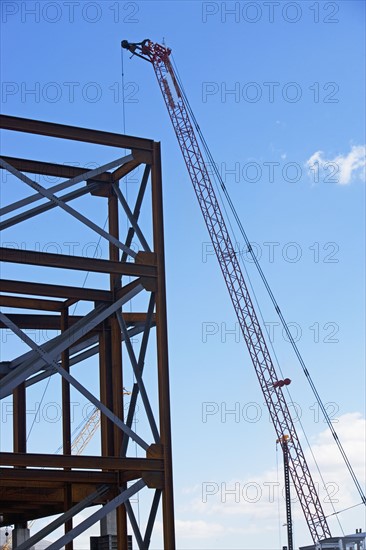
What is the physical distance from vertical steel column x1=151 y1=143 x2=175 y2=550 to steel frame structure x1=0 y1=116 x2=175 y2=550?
0.07 ft

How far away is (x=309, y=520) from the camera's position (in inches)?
3947

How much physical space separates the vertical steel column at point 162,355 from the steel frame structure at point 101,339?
0.02 meters

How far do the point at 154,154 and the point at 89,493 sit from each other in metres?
8.62

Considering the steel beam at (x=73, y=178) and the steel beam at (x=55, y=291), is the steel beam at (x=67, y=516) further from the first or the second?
the steel beam at (x=73, y=178)

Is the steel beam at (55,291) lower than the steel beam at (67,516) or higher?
higher

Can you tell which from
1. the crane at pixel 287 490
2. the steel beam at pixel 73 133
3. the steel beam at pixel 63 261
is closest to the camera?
the steel beam at pixel 63 261

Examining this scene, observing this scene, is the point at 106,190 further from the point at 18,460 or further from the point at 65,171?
the point at 18,460

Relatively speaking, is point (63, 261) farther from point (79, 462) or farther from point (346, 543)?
point (346, 543)

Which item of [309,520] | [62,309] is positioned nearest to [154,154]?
[62,309]

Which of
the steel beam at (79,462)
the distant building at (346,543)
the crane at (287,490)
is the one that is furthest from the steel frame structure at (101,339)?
the crane at (287,490)

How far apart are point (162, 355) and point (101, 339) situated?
352 cm

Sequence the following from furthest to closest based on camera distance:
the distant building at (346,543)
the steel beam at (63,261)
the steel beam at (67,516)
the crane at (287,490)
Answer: the crane at (287,490)
the distant building at (346,543)
the steel beam at (67,516)
the steel beam at (63,261)

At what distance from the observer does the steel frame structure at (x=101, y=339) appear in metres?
21.5

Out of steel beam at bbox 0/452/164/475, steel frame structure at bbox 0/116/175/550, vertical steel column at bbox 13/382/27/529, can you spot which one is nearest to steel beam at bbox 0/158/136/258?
steel frame structure at bbox 0/116/175/550
